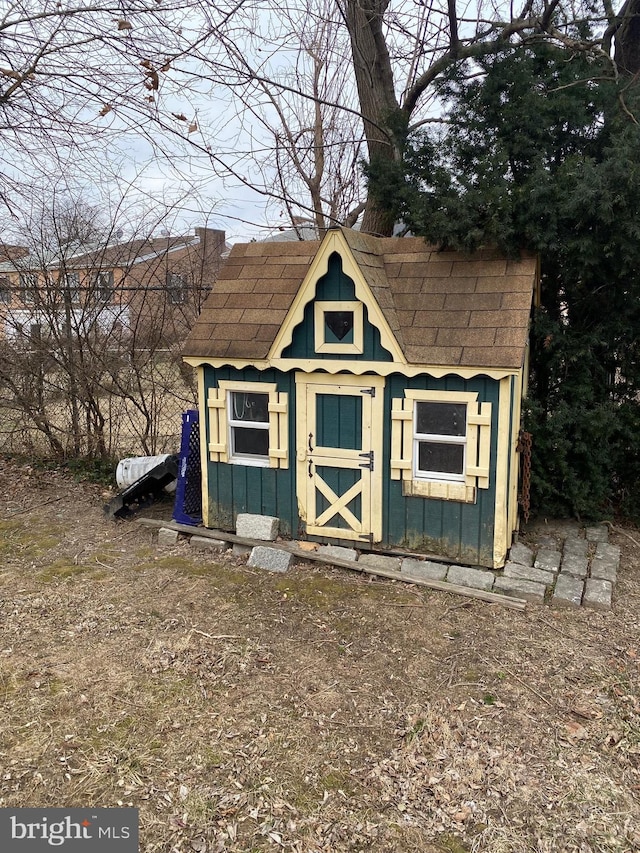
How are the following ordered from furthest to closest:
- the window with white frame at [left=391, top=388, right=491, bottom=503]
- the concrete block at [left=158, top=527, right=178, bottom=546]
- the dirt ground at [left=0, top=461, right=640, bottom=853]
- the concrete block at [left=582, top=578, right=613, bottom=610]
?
1. the concrete block at [left=158, top=527, right=178, bottom=546]
2. the window with white frame at [left=391, top=388, right=491, bottom=503]
3. the concrete block at [left=582, top=578, right=613, bottom=610]
4. the dirt ground at [left=0, top=461, right=640, bottom=853]

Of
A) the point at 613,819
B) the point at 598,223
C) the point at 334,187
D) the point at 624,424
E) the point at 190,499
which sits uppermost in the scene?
the point at 334,187

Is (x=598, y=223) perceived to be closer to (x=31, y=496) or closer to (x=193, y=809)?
(x=193, y=809)

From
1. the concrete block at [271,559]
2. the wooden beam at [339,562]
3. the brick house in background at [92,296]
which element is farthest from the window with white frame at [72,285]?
the concrete block at [271,559]

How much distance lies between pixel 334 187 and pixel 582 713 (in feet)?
31.9

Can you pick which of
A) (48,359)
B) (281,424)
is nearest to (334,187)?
(48,359)

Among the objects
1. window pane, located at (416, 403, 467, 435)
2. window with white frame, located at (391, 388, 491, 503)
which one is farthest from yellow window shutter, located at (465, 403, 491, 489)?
window pane, located at (416, 403, 467, 435)

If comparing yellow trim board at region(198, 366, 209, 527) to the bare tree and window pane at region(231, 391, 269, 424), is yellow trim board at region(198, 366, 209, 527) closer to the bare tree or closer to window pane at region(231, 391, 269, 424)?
window pane at region(231, 391, 269, 424)

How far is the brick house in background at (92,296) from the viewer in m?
8.65

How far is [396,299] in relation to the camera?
599cm

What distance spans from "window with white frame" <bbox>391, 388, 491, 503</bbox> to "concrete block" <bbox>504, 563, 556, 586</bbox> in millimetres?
740

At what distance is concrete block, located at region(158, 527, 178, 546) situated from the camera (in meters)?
6.73

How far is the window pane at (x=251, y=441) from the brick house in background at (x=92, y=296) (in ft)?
9.31

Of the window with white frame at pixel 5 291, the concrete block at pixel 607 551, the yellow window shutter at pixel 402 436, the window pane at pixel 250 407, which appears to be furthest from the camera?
the window with white frame at pixel 5 291

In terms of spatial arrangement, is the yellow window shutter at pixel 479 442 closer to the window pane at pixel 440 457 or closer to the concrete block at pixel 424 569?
the window pane at pixel 440 457
